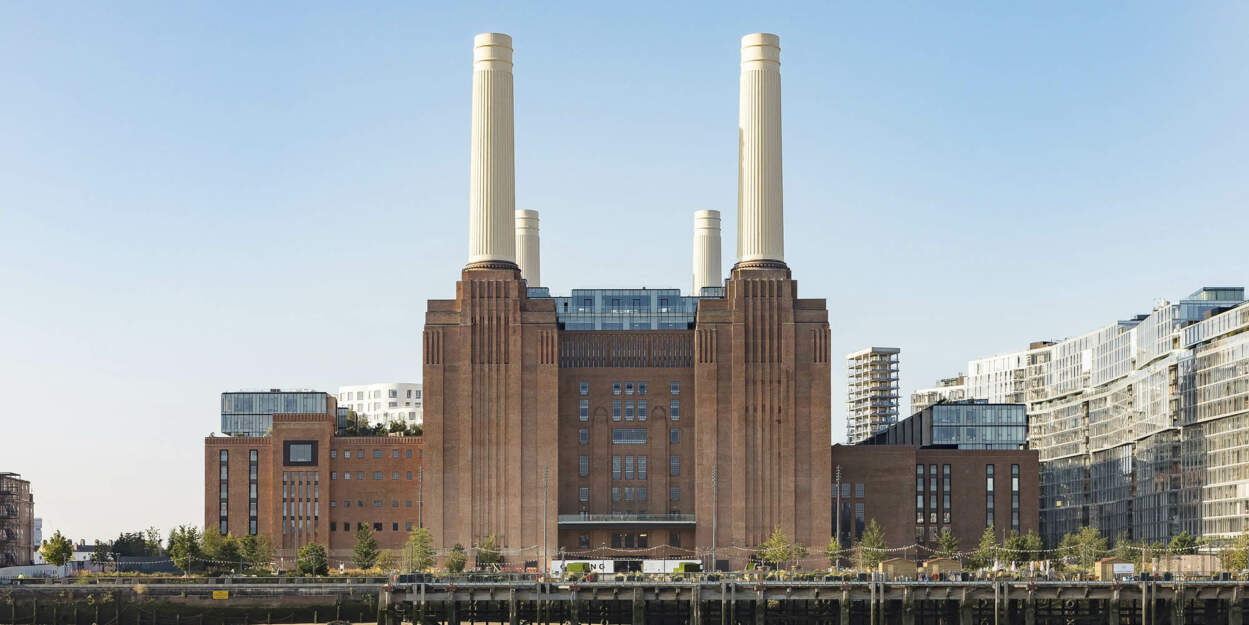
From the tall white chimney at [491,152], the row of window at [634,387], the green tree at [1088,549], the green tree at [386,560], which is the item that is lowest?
the green tree at [386,560]

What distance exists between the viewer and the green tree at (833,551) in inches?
7372

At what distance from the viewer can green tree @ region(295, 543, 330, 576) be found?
18362 cm

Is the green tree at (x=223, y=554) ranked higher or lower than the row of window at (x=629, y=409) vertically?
lower

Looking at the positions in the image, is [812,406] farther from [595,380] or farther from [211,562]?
[211,562]

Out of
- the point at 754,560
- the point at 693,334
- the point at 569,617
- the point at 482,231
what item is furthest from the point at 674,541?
the point at 569,617

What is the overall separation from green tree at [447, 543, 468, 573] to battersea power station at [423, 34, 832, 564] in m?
4.64

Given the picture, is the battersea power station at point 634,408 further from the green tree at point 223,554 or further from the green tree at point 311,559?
the green tree at point 223,554

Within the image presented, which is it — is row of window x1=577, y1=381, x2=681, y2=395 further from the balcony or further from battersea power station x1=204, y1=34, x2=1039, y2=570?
the balcony

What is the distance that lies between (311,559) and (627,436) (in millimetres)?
38652

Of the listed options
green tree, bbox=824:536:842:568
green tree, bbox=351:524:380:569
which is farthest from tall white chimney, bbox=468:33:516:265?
green tree, bbox=824:536:842:568

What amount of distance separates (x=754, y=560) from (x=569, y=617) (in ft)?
192

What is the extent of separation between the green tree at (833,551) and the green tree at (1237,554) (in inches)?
1622

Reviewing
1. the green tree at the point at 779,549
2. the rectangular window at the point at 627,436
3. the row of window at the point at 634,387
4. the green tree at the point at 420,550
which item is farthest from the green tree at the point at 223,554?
the green tree at the point at 779,549

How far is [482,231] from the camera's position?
198 m
